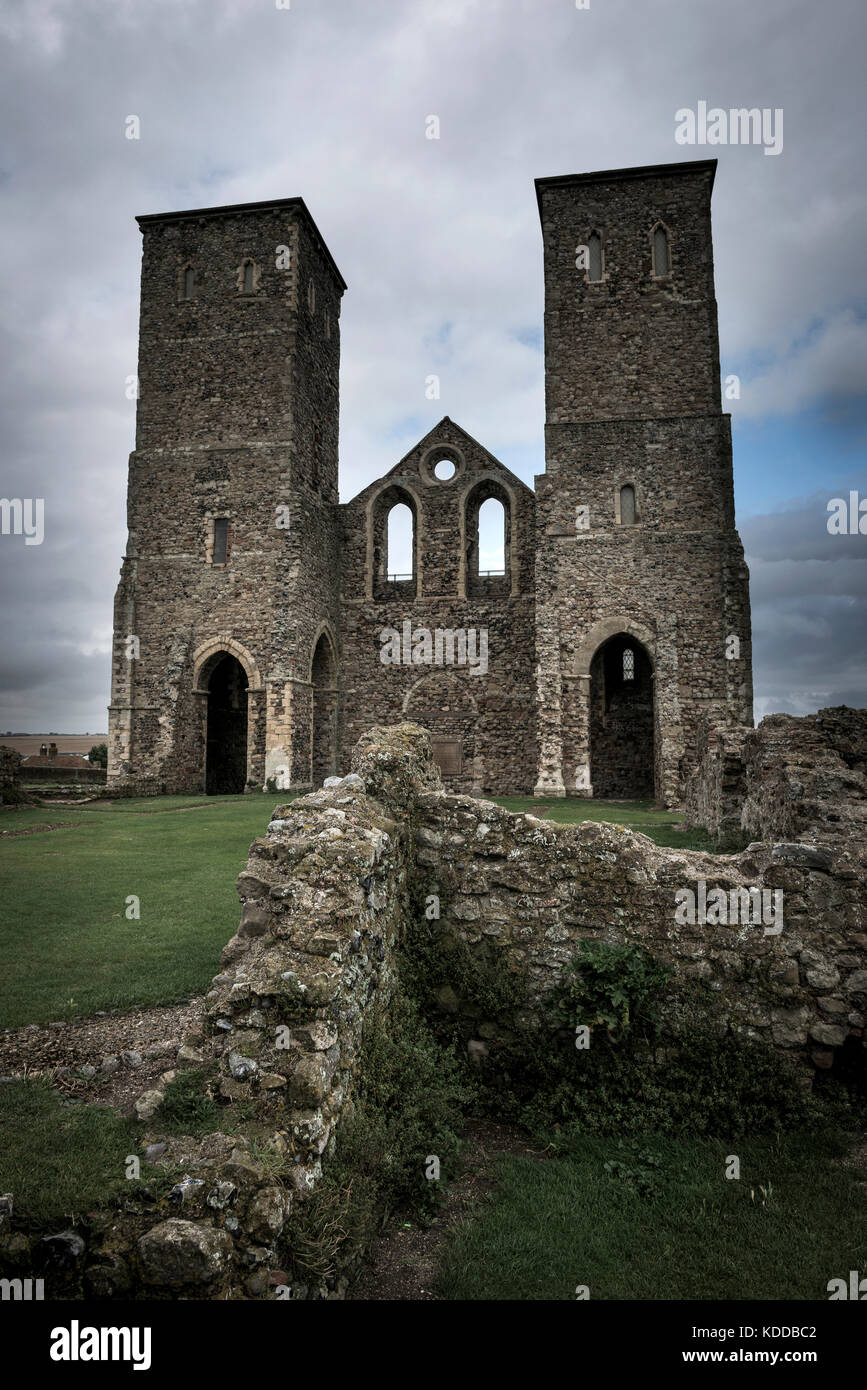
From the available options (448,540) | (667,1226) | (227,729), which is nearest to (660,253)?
(448,540)

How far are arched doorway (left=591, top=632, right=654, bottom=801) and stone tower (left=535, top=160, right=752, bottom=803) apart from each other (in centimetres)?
53

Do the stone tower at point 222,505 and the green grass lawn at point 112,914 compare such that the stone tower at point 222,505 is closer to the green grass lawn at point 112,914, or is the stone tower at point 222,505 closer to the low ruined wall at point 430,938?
the green grass lawn at point 112,914

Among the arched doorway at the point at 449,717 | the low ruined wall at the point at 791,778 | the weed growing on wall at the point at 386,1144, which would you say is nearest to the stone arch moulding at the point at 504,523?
the arched doorway at the point at 449,717

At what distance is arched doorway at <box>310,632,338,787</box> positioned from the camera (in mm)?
26859

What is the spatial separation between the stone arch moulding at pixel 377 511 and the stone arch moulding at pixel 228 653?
534cm

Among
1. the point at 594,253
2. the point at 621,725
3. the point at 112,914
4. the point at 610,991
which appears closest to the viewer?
the point at 610,991

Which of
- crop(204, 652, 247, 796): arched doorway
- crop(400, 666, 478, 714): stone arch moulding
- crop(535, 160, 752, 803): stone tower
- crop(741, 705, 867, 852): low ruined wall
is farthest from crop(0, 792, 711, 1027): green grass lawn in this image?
crop(204, 652, 247, 796): arched doorway

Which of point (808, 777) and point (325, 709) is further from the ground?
point (325, 709)

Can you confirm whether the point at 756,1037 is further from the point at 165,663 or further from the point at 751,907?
the point at 165,663

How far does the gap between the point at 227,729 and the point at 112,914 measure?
20419mm

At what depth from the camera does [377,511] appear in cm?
2795

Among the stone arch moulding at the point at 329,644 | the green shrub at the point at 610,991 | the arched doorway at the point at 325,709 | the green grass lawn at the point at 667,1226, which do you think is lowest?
the green grass lawn at the point at 667,1226

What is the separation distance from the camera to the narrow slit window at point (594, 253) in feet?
79.5

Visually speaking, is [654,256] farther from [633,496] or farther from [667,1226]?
[667,1226]
